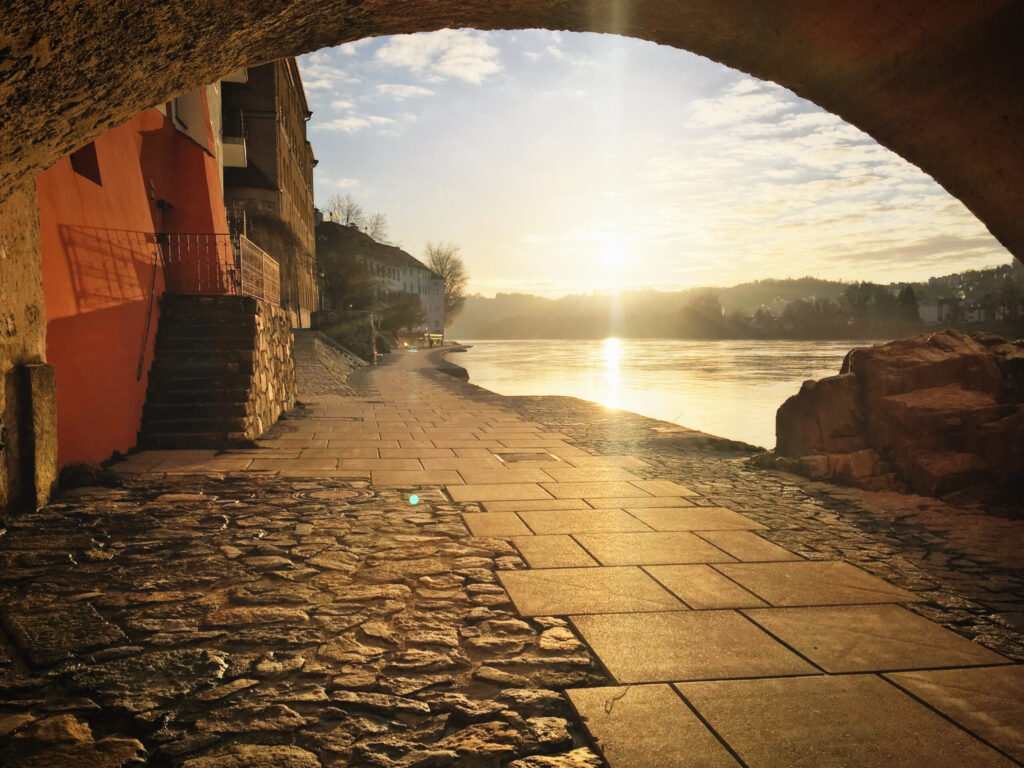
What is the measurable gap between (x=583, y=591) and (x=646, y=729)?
1177 mm

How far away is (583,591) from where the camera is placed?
3205 millimetres

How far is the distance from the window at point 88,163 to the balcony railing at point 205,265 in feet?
6.51

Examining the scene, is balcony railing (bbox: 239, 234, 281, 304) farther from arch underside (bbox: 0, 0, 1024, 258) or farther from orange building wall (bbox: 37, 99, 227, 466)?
arch underside (bbox: 0, 0, 1024, 258)

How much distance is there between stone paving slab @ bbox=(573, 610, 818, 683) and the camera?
7.86 ft

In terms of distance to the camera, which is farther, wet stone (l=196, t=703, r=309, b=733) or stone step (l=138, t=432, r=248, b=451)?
stone step (l=138, t=432, r=248, b=451)

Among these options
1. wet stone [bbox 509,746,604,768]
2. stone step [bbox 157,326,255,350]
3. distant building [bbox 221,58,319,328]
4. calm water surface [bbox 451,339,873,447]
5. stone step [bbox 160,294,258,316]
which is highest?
distant building [bbox 221,58,319,328]

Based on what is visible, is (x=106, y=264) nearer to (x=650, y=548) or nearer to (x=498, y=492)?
(x=498, y=492)

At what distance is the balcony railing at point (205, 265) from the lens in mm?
9445

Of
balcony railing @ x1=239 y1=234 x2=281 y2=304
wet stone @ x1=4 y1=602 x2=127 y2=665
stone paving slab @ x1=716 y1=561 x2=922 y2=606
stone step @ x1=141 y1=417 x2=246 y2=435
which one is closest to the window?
stone step @ x1=141 y1=417 x2=246 y2=435

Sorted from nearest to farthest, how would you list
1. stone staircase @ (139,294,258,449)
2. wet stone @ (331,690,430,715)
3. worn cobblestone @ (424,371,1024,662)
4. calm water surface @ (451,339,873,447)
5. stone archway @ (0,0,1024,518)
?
stone archway @ (0,0,1024,518), wet stone @ (331,690,430,715), worn cobblestone @ (424,371,1024,662), stone staircase @ (139,294,258,449), calm water surface @ (451,339,873,447)

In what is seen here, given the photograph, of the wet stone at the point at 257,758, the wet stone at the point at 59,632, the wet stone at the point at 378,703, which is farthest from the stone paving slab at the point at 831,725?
the wet stone at the point at 59,632

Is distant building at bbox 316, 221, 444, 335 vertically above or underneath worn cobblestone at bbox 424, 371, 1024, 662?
above

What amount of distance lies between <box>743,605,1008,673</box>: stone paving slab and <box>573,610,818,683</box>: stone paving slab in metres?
0.11

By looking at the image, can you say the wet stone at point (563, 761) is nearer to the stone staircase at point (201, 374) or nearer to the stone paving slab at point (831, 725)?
the stone paving slab at point (831, 725)
